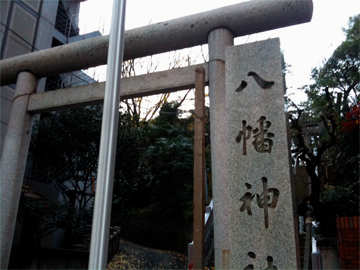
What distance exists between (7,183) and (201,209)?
13.1 ft

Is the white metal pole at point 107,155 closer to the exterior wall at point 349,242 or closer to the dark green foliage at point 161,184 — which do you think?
the exterior wall at point 349,242

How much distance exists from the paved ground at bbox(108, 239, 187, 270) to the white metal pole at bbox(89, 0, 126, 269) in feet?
24.0

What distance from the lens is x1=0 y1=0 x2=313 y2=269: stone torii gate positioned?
4164 mm

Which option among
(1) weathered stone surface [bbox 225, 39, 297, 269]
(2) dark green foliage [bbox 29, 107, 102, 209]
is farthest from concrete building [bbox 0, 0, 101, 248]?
(1) weathered stone surface [bbox 225, 39, 297, 269]

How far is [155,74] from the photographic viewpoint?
4.97 meters

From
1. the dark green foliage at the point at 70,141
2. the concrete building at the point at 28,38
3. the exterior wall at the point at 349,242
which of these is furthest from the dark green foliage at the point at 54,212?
the exterior wall at the point at 349,242

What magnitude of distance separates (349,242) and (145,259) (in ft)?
19.3

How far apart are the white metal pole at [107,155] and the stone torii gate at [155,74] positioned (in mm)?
2350

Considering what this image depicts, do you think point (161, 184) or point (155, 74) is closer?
point (155, 74)

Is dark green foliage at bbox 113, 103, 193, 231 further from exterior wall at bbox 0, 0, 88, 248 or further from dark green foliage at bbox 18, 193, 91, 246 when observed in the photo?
exterior wall at bbox 0, 0, 88, 248

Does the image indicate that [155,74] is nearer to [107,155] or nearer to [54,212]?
[107,155]

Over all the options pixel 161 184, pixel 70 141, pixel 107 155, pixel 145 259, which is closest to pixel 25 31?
pixel 70 141

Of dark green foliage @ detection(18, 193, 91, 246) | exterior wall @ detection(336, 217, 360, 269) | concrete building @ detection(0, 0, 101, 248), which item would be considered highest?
concrete building @ detection(0, 0, 101, 248)

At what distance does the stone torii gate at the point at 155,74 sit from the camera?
4164mm
